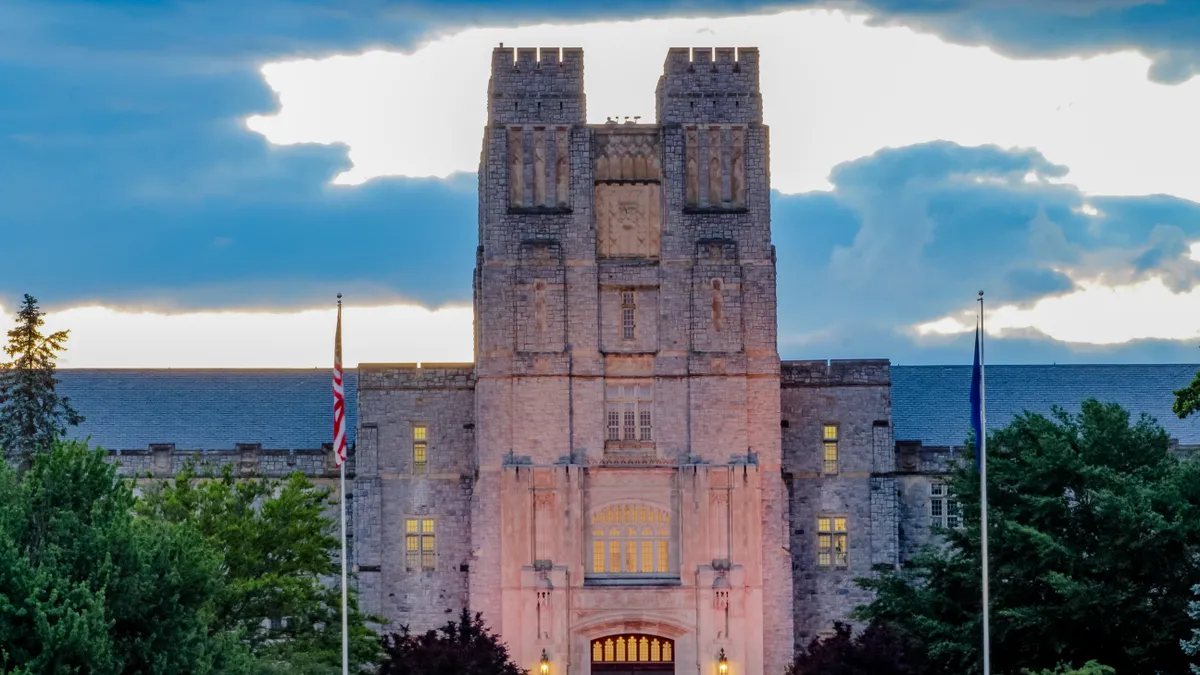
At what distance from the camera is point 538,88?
61.4 metres

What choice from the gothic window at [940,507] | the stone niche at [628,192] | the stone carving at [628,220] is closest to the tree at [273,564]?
the stone carving at [628,220]

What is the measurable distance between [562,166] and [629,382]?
7.17m

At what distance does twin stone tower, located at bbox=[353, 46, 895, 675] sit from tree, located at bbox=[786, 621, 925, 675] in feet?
23.0

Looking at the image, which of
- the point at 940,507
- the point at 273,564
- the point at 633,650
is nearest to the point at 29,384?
the point at 273,564

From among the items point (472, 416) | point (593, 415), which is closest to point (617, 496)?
point (593, 415)

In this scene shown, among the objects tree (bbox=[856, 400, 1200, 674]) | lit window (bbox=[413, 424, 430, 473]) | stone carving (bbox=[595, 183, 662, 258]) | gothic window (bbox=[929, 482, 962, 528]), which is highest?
stone carving (bbox=[595, 183, 662, 258])

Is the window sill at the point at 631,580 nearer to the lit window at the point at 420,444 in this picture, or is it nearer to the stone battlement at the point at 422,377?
the lit window at the point at 420,444

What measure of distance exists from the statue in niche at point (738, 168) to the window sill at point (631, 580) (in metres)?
12.0

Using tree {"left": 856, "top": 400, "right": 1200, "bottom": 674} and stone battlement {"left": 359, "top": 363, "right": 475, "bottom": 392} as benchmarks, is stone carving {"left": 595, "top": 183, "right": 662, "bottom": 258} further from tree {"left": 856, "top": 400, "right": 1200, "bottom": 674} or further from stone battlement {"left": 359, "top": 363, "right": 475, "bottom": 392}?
tree {"left": 856, "top": 400, "right": 1200, "bottom": 674}

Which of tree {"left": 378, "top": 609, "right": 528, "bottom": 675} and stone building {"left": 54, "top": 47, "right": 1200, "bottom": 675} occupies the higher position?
stone building {"left": 54, "top": 47, "right": 1200, "bottom": 675}

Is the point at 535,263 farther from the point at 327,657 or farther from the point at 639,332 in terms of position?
the point at 327,657

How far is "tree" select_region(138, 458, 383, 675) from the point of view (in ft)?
171

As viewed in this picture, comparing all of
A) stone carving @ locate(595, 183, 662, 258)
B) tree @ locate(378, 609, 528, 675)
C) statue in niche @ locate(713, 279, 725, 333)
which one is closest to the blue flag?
statue in niche @ locate(713, 279, 725, 333)

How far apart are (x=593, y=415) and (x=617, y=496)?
2.64 meters
